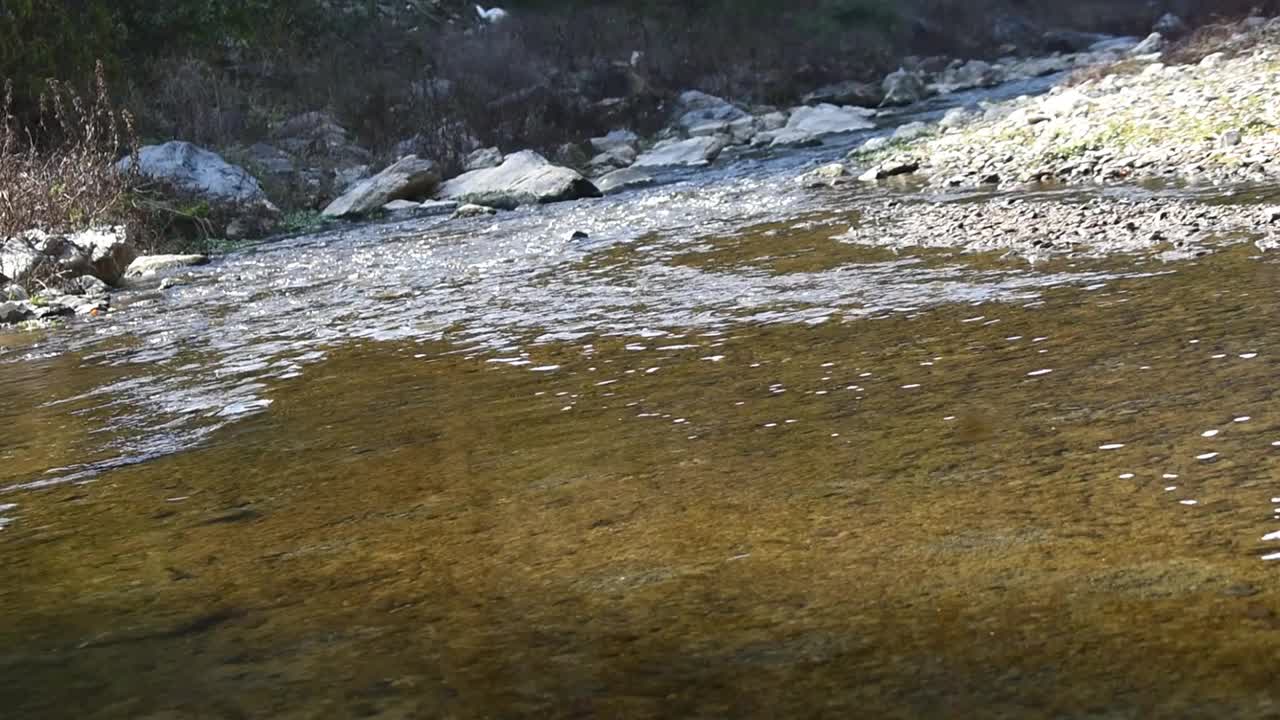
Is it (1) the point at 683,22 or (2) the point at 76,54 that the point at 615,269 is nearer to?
(2) the point at 76,54

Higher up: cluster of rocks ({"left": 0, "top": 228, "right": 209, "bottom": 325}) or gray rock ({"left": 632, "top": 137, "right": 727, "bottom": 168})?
cluster of rocks ({"left": 0, "top": 228, "right": 209, "bottom": 325})

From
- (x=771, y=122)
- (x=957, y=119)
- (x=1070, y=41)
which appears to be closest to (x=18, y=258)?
(x=957, y=119)

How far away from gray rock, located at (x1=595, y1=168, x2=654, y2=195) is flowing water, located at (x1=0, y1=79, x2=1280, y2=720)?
9279mm

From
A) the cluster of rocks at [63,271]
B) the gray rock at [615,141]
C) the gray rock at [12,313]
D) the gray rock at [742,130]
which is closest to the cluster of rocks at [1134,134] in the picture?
the gray rock at [742,130]

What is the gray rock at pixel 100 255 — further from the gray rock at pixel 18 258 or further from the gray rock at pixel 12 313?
the gray rock at pixel 12 313

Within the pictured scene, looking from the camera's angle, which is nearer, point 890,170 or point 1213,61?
point 890,170

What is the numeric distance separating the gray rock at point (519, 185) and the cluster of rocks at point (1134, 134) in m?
3.16

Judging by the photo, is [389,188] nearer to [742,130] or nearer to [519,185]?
[519,185]

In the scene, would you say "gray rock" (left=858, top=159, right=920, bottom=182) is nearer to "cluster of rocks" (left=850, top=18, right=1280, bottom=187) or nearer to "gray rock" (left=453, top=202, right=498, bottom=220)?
"cluster of rocks" (left=850, top=18, right=1280, bottom=187)

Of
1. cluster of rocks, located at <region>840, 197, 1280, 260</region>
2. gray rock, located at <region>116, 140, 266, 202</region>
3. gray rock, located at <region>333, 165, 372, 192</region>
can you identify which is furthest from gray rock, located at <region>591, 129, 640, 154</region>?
cluster of rocks, located at <region>840, 197, 1280, 260</region>

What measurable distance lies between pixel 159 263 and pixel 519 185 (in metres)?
4.39

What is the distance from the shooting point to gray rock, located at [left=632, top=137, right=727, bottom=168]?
1847cm

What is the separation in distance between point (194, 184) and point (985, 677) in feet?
47.5

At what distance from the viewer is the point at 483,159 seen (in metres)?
18.9
